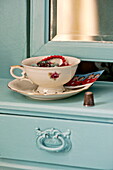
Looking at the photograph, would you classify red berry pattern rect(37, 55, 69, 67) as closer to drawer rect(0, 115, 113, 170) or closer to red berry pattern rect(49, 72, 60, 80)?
red berry pattern rect(49, 72, 60, 80)

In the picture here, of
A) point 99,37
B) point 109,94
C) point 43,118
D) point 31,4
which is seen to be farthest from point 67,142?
point 31,4

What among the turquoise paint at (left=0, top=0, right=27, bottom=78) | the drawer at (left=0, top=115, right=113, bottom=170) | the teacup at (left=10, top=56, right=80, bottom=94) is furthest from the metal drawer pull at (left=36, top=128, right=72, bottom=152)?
the turquoise paint at (left=0, top=0, right=27, bottom=78)

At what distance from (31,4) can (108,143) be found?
56 cm

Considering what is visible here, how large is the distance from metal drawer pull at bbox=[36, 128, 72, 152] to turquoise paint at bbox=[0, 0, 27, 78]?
0.38 metres

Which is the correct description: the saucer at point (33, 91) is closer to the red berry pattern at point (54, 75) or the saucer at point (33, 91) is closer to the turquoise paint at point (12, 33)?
the red berry pattern at point (54, 75)

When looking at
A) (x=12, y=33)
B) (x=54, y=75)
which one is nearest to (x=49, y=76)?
(x=54, y=75)

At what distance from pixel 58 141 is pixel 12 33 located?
0.47 meters

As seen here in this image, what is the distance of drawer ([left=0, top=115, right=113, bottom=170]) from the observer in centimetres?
107

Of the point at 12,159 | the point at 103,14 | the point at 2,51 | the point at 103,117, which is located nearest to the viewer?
the point at 103,117

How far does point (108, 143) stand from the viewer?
41.8 inches

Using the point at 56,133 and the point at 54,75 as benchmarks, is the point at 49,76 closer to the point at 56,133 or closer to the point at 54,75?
the point at 54,75

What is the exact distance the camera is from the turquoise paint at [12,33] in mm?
1347

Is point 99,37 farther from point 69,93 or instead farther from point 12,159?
point 12,159

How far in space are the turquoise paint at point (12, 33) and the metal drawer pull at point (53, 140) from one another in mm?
382
